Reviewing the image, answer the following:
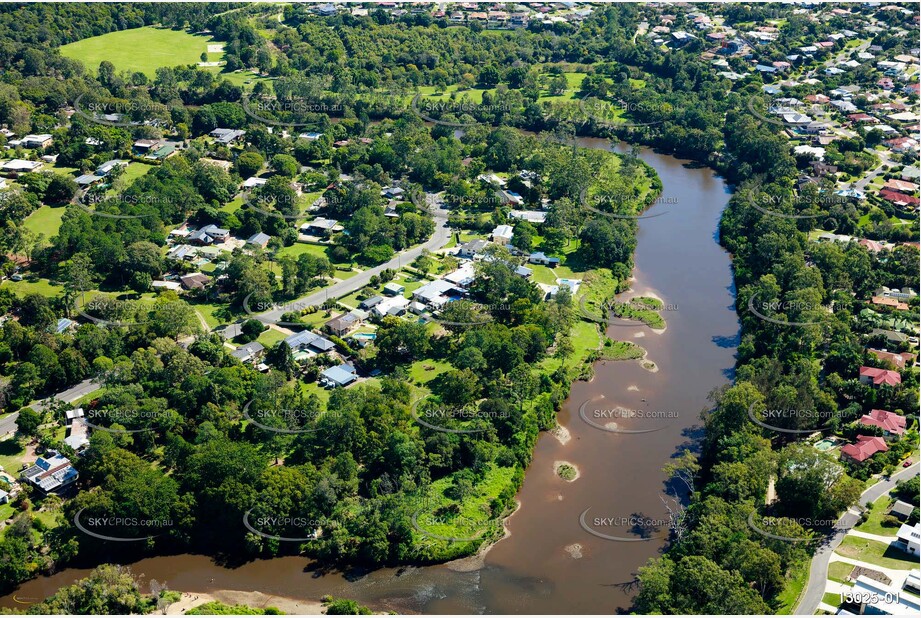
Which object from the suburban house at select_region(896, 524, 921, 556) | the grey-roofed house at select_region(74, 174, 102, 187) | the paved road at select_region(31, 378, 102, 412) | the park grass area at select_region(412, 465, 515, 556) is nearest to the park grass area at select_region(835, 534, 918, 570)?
the suburban house at select_region(896, 524, 921, 556)

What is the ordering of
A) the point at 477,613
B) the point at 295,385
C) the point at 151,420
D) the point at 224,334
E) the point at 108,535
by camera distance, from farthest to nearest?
the point at 224,334 → the point at 295,385 → the point at 151,420 → the point at 108,535 → the point at 477,613

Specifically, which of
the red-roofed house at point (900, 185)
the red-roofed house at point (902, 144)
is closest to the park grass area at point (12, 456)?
the red-roofed house at point (900, 185)

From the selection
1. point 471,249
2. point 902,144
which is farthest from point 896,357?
point 902,144

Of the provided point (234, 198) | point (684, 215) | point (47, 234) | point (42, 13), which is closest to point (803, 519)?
point (684, 215)

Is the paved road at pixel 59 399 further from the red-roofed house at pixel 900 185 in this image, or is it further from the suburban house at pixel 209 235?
the red-roofed house at pixel 900 185

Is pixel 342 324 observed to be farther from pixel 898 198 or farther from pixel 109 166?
pixel 898 198

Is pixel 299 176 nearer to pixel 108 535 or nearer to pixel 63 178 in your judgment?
pixel 63 178
